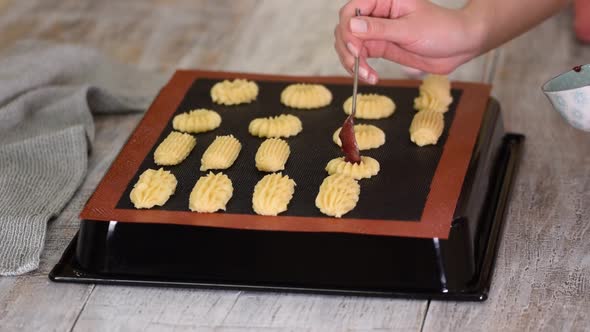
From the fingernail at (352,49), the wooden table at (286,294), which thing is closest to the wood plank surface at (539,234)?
the wooden table at (286,294)

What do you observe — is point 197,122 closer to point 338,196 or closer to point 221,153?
point 221,153

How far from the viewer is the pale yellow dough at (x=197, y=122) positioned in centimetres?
166

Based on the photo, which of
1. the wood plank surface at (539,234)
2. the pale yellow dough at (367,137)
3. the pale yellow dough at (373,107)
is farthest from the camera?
the pale yellow dough at (373,107)

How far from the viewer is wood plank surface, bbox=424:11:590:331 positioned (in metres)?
1.32

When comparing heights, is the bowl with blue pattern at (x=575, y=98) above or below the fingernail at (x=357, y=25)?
below

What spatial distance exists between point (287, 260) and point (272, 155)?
22 centimetres

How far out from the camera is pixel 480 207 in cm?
153

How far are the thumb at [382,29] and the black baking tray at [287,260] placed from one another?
29cm

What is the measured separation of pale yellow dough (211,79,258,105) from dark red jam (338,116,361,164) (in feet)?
1.03

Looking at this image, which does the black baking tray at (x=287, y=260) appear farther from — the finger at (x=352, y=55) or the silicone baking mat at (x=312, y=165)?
the finger at (x=352, y=55)

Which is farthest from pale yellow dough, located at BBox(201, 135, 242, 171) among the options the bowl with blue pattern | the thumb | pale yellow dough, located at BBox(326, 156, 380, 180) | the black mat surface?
the bowl with blue pattern

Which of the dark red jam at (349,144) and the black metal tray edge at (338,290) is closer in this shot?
the black metal tray edge at (338,290)

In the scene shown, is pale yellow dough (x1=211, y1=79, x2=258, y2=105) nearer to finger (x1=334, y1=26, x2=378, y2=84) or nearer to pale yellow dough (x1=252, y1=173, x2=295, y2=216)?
finger (x1=334, y1=26, x2=378, y2=84)

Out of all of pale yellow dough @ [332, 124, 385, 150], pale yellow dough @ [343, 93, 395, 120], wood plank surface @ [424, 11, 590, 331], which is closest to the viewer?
wood plank surface @ [424, 11, 590, 331]
